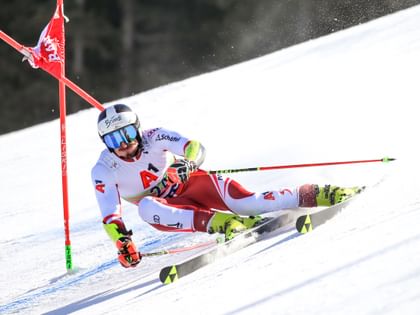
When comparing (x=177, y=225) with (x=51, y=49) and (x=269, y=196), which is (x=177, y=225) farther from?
(x=51, y=49)

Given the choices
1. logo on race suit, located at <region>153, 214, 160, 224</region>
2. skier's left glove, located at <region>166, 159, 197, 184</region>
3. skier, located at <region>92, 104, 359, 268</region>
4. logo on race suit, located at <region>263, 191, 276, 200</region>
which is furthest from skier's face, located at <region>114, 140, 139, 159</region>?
logo on race suit, located at <region>263, 191, 276, 200</region>

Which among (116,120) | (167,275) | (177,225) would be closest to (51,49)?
(116,120)

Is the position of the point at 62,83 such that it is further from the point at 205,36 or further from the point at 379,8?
the point at 205,36

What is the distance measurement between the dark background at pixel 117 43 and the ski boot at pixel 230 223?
60.2 ft

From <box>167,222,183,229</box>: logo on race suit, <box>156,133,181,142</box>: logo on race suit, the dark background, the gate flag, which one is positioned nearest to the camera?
<box>167,222,183,229</box>: logo on race suit

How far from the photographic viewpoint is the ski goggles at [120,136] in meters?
5.67

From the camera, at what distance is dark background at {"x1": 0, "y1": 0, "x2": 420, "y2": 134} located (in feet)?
80.0

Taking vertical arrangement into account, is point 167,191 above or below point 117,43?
below

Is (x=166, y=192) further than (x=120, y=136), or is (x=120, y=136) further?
A: (x=166, y=192)

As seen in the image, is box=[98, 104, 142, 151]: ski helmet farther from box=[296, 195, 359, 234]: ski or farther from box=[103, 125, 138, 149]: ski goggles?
box=[296, 195, 359, 234]: ski

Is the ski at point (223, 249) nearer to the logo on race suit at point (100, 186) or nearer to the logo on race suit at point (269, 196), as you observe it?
the logo on race suit at point (269, 196)

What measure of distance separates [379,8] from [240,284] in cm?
1152

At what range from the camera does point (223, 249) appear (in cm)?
507

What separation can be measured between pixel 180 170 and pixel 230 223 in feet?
1.76
